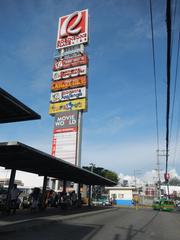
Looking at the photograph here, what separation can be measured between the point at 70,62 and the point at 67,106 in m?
8.69

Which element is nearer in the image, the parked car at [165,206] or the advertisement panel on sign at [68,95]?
the parked car at [165,206]

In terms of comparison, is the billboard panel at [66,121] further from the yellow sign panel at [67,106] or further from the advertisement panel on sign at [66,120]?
the yellow sign panel at [67,106]

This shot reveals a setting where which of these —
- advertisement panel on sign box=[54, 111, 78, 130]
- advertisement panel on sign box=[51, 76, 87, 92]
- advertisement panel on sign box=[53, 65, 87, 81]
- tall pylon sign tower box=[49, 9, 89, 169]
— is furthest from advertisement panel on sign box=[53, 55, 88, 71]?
advertisement panel on sign box=[54, 111, 78, 130]

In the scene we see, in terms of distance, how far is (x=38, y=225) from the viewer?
12172 millimetres

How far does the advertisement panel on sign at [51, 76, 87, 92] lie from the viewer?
4700cm

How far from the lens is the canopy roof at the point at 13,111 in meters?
9.09

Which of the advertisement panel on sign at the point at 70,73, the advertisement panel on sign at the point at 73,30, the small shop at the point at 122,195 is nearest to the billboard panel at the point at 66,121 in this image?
the advertisement panel on sign at the point at 70,73

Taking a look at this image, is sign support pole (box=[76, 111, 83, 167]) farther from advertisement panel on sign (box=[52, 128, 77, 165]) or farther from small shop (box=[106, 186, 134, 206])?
small shop (box=[106, 186, 134, 206])

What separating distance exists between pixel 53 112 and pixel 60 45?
44.7ft

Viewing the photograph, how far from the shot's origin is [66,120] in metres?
45.8

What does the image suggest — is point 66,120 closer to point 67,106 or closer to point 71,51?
point 67,106

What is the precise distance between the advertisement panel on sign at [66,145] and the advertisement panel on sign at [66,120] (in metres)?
0.86

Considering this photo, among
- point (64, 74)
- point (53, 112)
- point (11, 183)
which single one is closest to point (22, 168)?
point (11, 183)

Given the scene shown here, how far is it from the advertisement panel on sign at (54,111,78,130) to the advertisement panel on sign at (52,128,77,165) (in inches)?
33.9
